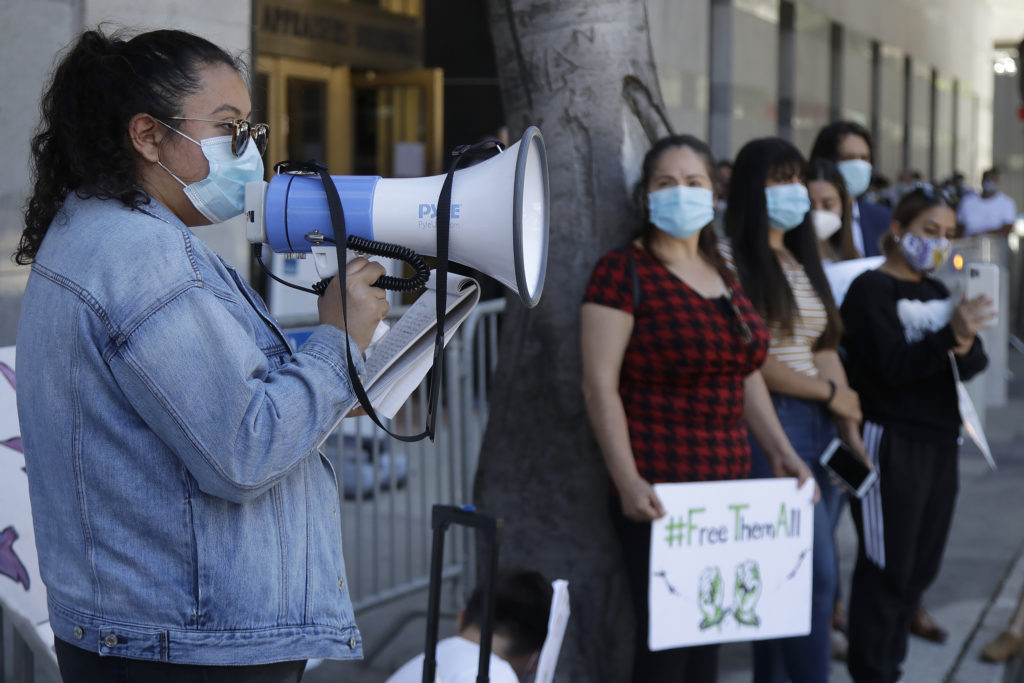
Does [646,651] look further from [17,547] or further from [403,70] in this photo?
[403,70]

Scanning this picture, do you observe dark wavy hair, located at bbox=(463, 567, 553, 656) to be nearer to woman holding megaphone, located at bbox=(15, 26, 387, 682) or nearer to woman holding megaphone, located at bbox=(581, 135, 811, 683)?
woman holding megaphone, located at bbox=(581, 135, 811, 683)

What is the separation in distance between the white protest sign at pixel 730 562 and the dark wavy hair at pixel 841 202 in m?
1.39

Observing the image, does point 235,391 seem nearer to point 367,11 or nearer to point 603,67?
point 603,67

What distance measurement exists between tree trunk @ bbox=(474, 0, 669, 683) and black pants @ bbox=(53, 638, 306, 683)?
1.92 metres

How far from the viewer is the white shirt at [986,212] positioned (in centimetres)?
1672

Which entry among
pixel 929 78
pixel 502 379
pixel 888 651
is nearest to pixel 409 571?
pixel 502 379

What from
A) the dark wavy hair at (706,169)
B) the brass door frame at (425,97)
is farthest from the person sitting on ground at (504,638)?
the brass door frame at (425,97)

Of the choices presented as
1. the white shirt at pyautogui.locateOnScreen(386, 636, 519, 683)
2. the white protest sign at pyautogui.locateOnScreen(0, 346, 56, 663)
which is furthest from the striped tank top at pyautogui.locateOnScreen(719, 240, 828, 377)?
the white protest sign at pyautogui.locateOnScreen(0, 346, 56, 663)

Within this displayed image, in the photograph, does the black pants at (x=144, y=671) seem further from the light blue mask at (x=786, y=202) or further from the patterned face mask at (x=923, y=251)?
the patterned face mask at (x=923, y=251)

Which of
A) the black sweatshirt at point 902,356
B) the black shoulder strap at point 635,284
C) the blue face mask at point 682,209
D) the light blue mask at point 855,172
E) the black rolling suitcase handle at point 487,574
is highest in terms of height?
the light blue mask at point 855,172

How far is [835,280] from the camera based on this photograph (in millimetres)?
4172

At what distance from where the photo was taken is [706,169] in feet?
11.1

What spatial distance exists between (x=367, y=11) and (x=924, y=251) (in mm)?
7046

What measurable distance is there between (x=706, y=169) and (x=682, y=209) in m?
0.16
